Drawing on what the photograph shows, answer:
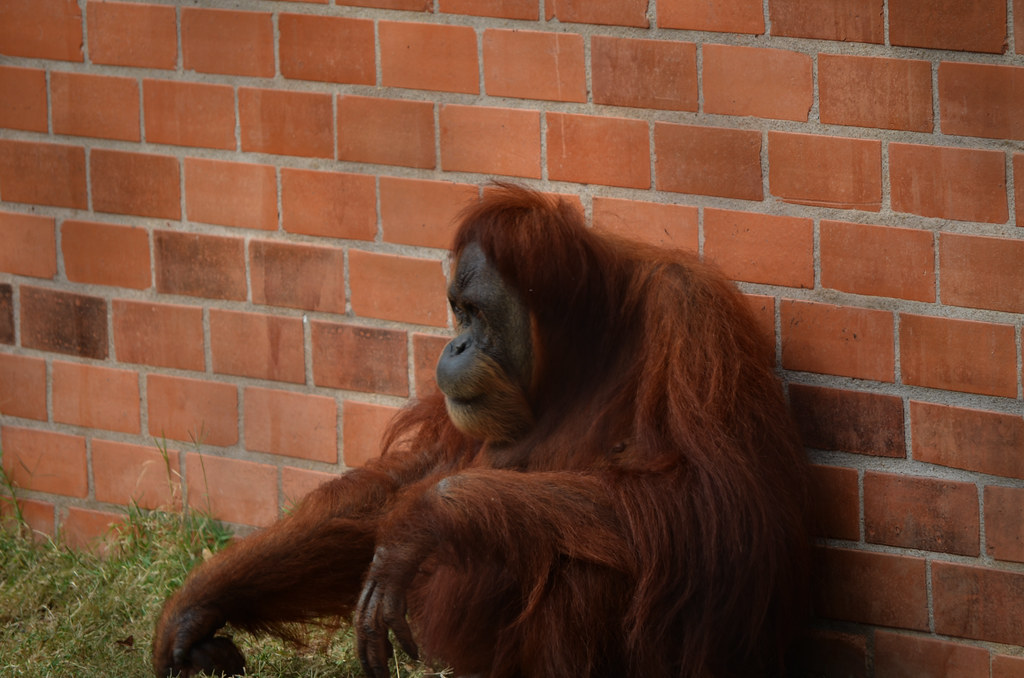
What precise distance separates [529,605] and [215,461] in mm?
1352

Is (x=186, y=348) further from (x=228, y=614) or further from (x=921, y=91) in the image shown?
(x=921, y=91)

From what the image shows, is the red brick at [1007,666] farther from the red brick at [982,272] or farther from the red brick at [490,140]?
the red brick at [490,140]

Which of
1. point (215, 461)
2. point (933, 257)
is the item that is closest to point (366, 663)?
point (215, 461)

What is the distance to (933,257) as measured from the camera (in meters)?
2.77

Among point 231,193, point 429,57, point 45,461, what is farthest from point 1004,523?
point 45,461

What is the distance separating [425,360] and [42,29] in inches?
55.7

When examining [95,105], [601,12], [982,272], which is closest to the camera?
[982,272]

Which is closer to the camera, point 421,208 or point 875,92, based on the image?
point 875,92

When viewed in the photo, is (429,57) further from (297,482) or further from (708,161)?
(297,482)

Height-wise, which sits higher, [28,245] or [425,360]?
[28,245]

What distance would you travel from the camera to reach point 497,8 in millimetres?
3180

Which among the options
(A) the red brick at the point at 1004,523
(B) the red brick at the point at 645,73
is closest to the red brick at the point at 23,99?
(B) the red brick at the point at 645,73

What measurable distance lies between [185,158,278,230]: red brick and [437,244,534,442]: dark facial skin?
0.82 m

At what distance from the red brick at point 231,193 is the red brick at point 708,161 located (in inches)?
41.3
